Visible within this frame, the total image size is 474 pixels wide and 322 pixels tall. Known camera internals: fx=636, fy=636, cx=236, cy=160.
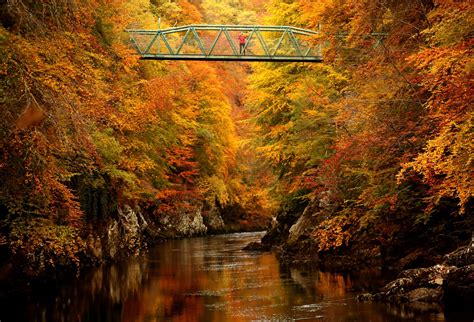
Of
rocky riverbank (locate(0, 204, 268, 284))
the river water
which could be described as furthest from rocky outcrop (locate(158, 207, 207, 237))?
the river water

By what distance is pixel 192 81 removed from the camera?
3666 cm

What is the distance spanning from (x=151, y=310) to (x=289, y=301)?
9.08ft

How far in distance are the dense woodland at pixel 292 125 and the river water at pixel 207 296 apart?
3.58ft

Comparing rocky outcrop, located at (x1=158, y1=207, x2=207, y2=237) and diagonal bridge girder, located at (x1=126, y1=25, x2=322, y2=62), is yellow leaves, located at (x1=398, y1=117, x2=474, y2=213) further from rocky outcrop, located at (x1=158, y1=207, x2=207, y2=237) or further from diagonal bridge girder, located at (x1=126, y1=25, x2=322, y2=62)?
rocky outcrop, located at (x1=158, y1=207, x2=207, y2=237)

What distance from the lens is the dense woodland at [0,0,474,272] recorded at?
10492mm

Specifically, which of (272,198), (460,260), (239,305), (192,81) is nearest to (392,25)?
(460,260)

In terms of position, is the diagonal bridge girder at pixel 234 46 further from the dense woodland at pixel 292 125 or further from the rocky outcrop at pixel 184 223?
the rocky outcrop at pixel 184 223

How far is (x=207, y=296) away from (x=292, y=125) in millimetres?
11135

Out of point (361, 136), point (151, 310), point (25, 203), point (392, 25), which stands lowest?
point (151, 310)

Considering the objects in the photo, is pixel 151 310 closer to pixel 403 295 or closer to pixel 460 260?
pixel 403 295

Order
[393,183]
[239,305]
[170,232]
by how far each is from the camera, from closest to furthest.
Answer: [239,305], [393,183], [170,232]

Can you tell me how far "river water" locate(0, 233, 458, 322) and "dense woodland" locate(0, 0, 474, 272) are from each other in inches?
43.0

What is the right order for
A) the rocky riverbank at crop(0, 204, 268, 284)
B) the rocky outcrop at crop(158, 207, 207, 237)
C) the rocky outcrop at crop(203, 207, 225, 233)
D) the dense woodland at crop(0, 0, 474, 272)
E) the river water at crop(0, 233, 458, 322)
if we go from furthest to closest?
the rocky outcrop at crop(203, 207, 225, 233) < the rocky outcrop at crop(158, 207, 207, 237) < the rocky riverbank at crop(0, 204, 268, 284) < the river water at crop(0, 233, 458, 322) < the dense woodland at crop(0, 0, 474, 272)

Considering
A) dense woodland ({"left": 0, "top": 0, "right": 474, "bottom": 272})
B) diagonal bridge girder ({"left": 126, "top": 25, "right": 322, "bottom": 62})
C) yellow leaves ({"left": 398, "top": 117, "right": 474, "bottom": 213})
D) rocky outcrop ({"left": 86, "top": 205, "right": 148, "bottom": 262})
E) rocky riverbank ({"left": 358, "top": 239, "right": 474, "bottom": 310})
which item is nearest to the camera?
yellow leaves ({"left": 398, "top": 117, "right": 474, "bottom": 213})
